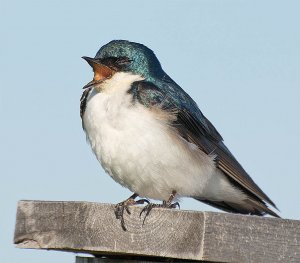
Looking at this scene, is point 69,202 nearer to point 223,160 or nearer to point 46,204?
point 46,204

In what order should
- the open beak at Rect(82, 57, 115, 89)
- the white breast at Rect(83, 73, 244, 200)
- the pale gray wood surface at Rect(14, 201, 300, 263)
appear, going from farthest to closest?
1. the open beak at Rect(82, 57, 115, 89)
2. the white breast at Rect(83, 73, 244, 200)
3. the pale gray wood surface at Rect(14, 201, 300, 263)

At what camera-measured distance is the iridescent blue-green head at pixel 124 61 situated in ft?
14.8

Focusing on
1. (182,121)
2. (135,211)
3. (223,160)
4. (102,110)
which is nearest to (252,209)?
(223,160)

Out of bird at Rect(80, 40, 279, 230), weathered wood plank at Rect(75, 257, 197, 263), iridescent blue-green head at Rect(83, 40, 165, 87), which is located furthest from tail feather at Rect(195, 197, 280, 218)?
weathered wood plank at Rect(75, 257, 197, 263)

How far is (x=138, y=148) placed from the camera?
13.9 feet

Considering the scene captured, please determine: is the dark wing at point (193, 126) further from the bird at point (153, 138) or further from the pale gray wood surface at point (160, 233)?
the pale gray wood surface at point (160, 233)

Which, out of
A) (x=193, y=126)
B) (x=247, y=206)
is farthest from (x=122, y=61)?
(x=247, y=206)

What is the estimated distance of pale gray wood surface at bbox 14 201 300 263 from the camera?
9.91ft

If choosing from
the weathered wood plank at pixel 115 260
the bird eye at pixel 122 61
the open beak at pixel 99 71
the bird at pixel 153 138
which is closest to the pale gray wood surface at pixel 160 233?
the weathered wood plank at pixel 115 260

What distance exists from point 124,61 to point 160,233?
1.60m

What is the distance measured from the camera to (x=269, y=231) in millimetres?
3107

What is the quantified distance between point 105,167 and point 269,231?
1.44 m

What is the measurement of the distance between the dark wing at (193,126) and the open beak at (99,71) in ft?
0.53

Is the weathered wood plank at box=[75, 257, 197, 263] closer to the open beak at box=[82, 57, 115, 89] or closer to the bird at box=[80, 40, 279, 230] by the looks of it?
the bird at box=[80, 40, 279, 230]
